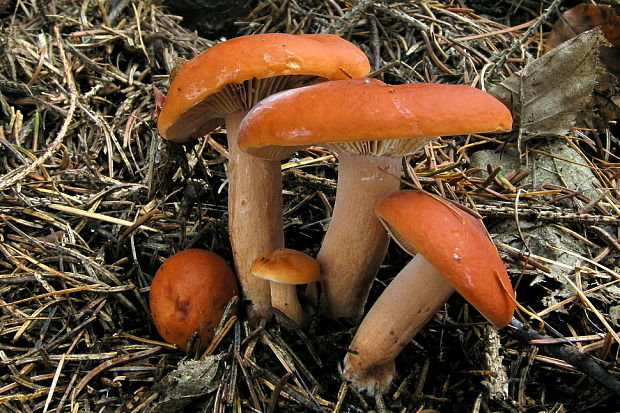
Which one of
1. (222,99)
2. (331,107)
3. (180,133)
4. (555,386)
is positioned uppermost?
(331,107)

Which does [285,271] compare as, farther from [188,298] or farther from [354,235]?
[188,298]

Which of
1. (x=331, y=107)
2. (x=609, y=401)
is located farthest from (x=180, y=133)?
(x=609, y=401)

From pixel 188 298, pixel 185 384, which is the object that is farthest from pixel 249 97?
pixel 185 384

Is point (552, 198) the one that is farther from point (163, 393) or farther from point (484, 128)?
point (163, 393)

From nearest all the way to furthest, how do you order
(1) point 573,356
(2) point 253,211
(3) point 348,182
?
(1) point 573,356
(3) point 348,182
(2) point 253,211

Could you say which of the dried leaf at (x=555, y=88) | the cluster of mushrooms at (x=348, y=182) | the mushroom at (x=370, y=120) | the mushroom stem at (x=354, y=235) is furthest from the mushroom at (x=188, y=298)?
the dried leaf at (x=555, y=88)

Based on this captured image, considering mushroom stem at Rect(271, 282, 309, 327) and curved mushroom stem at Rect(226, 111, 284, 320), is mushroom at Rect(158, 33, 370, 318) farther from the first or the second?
mushroom stem at Rect(271, 282, 309, 327)

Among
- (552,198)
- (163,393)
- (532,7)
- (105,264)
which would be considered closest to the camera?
(163,393)
